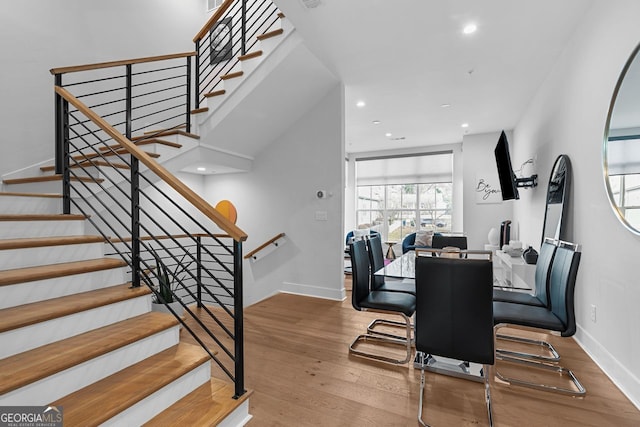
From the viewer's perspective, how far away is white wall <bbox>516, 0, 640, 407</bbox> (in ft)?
6.40

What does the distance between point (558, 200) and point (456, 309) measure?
2366 millimetres

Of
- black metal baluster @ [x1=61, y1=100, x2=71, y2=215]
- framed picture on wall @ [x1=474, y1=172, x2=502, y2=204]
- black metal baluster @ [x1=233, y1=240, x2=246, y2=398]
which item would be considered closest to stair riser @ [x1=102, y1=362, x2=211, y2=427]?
black metal baluster @ [x1=233, y1=240, x2=246, y2=398]

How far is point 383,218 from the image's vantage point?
322 inches

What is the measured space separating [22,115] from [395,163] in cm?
708

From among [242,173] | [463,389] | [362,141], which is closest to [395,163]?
[362,141]

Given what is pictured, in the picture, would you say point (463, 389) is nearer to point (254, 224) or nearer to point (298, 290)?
point (298, 290)

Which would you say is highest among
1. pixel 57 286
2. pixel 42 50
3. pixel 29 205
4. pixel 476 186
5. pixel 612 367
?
pixel 42 50

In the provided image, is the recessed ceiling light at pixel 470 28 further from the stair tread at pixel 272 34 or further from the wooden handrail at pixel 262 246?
the wooden handrail at pixel 262 246

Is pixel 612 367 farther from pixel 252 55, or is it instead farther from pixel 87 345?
pixel 252 55

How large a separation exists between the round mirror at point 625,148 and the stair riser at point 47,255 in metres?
3.62

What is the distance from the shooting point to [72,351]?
143 cm

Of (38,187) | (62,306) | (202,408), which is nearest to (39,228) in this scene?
(62,306)

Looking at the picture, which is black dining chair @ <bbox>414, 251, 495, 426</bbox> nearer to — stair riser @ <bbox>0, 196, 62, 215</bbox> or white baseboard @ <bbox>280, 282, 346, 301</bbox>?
white baseboard @ <bbox>280, 282, 346, 301</bbox>

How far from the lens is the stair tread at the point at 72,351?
3.98 ft
